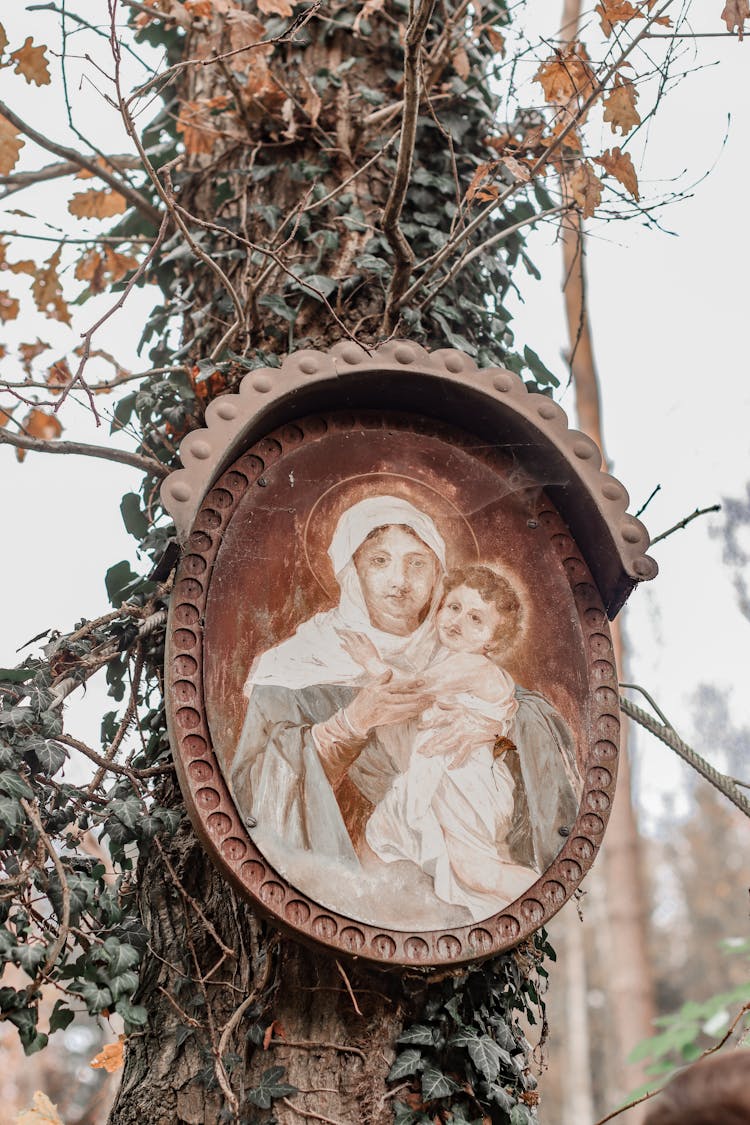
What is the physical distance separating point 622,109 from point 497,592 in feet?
3.72

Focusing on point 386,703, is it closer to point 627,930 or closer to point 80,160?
point 80,160

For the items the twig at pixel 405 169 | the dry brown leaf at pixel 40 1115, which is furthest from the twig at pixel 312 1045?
the twig at pixel 405 169

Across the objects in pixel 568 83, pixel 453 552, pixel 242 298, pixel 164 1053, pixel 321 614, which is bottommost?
pixel 164 1053

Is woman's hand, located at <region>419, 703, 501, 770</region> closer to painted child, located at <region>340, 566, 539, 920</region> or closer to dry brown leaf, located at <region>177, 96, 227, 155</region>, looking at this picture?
painted child, located at <region>340, 566, 539, 920</region>

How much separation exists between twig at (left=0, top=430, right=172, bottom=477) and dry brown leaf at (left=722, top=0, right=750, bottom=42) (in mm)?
1514

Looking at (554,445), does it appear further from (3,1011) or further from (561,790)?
(3,1011)

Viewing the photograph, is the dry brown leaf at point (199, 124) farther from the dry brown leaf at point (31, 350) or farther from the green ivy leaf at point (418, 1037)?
the green ivy leaf at point (418, 1037)

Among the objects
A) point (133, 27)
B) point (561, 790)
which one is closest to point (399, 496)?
point (561, 790)

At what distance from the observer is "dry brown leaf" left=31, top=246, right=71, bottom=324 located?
10.6 feet

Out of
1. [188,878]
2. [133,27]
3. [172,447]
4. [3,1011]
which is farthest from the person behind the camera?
[133,27]

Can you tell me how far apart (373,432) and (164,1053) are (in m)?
1.20

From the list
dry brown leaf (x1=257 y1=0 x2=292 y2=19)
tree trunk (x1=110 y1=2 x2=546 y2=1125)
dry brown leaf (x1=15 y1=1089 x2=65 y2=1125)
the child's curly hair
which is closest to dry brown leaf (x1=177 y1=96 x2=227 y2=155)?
tree trunk (x1=110 y1=2 x2=546 y2=1125)

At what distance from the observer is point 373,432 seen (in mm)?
2168

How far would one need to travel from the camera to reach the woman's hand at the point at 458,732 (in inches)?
77.4
